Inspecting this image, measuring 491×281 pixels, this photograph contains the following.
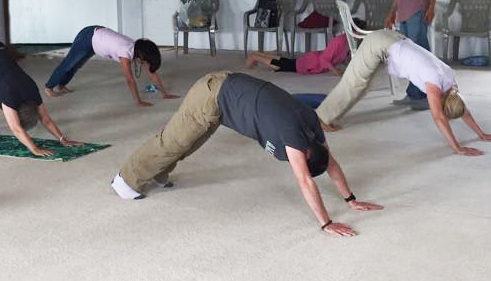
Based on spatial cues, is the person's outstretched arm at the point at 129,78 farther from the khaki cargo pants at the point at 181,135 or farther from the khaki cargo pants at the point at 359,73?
the khaki cargo pants at the point at 181,135

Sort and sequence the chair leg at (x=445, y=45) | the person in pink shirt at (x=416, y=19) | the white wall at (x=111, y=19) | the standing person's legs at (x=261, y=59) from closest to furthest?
the person in pink shirt at (x=416, y=19) → the standing person's legs at (x=261, y=59) → the chair leg at (x=445, y=45) → the white wall at (x=111, y=19)

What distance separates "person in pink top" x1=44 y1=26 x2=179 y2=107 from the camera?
5379mm

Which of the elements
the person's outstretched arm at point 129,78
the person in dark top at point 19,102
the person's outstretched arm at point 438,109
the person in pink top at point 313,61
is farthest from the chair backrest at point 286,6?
the person in dark top at point 19,102

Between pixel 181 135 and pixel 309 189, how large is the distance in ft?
2.32

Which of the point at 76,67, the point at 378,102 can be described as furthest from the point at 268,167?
the point at 76,67

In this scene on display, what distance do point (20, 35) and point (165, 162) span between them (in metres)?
8.05

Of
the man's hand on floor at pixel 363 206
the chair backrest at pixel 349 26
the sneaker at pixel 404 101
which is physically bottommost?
the man's hand on floor at pixel 363 206

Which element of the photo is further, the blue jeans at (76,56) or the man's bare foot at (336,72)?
the man's bare foot at (336,72)

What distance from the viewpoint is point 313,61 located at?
763 cm

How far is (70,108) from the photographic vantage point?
19.2ft

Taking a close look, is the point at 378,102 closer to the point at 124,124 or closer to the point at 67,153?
the point at 124,124

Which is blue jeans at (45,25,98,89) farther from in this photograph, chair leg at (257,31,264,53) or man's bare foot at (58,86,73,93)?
chair leg at (257,31,264,53)

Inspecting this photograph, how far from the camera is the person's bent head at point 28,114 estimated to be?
4.10 m

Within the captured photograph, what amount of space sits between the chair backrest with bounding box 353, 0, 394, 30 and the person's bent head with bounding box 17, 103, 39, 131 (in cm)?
557
